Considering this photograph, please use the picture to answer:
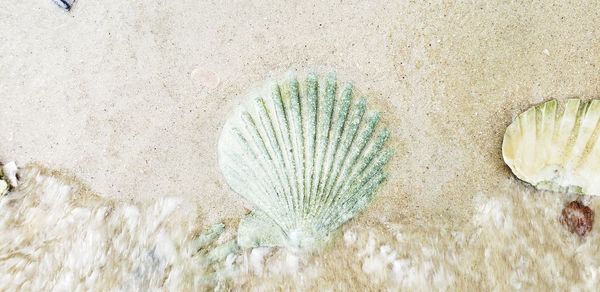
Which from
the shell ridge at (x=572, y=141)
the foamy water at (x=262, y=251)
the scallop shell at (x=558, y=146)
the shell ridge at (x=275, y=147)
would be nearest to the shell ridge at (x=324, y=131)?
the shell ridge at (x=275, y=147)

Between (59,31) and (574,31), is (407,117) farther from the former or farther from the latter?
(59,31)

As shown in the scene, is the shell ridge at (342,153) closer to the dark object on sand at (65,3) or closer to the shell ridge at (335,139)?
the shell ridge at (335,139)

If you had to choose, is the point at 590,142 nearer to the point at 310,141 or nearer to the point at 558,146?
the point at 558,146

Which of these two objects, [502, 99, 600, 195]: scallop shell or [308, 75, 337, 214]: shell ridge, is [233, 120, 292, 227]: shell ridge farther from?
[502, 99, 600, 195]: scallop shell

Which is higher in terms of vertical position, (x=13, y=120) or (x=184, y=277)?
(x=13, y=120)

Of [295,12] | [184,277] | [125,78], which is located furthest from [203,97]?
[184,277]

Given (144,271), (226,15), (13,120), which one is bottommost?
(144,271)

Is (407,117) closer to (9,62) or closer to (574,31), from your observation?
(574,31)
